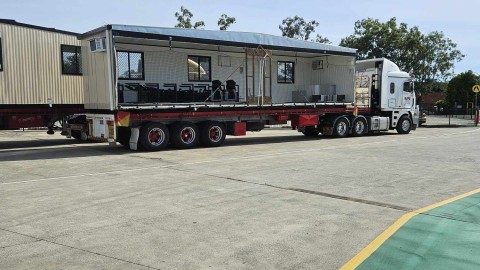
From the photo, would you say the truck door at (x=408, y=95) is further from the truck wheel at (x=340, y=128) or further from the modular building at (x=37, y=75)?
the modular building at (x=37, y=75)

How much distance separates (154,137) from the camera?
50.2 feet

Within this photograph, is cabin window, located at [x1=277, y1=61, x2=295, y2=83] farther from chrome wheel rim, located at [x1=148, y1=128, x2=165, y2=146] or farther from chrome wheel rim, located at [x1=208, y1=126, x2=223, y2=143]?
chrome wheel rim, located at [x1=148, y1=128, x2=165, y2=146]

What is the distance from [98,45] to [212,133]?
16.7ft

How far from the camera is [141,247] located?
5.20 meters

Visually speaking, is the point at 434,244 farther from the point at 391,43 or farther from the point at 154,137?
the point at 391,43

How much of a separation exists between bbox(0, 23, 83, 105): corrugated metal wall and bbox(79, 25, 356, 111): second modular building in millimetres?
1858

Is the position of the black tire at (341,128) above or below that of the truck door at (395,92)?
below

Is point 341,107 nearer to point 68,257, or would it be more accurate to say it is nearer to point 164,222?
point 164,222

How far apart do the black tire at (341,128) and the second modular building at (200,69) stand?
103 centimetres

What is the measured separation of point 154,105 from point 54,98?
4.64 m

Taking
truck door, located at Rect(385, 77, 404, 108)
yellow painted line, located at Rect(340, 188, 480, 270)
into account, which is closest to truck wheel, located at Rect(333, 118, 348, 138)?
truck door, located at Rect(385, 77, 404, 108)

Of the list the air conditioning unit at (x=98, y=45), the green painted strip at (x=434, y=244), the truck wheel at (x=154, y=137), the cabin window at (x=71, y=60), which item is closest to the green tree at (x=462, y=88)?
the truck wheel at (x=154, y=137)

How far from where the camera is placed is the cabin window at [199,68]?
18859mm

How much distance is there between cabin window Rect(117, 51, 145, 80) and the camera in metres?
16.7
